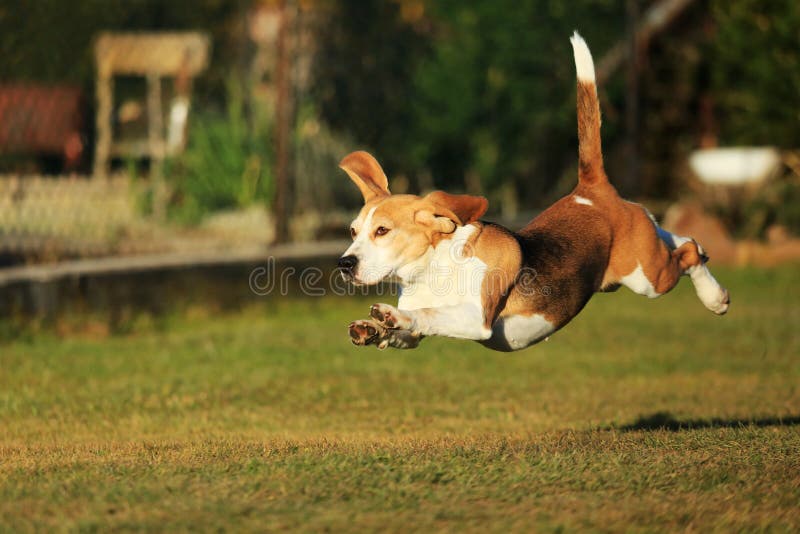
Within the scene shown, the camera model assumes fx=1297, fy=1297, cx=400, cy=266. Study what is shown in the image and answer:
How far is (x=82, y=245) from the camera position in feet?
44.4

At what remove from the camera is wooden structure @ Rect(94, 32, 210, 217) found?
47.2 ft

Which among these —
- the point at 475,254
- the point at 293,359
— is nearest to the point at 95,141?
the point at 293,359

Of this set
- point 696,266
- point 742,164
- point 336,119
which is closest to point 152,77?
point 336,119

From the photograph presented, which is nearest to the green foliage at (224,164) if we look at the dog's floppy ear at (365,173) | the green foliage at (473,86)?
the green foliage at (473,86)

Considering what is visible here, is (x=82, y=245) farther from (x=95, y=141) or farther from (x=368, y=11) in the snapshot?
(x=368, y=11)

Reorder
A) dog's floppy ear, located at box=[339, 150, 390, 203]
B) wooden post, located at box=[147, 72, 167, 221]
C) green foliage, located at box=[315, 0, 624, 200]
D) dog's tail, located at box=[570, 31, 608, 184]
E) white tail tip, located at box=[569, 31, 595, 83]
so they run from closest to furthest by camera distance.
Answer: dog's floppy ear, located at box=[339, 150, 390, 203]
dog's tail, located at box=[570, 31, 608, 184]
white tail tip, located at box=[569, 31, 595, 83]
wooden post, located at box=[147, 72, 167, 221]
green foliage, located at box=[315, 0, 624, 200]

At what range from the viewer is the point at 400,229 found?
6684 mm

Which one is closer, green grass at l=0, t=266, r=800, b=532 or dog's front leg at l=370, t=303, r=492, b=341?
green grass at l=0, t=266, r=800, b=532

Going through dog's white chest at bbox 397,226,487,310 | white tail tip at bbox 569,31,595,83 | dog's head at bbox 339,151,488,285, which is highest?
white tail tip at bbox 569,31,595,83

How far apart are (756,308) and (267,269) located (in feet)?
19.0

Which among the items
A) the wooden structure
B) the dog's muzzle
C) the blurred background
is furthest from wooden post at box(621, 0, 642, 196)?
the dog's muzzle

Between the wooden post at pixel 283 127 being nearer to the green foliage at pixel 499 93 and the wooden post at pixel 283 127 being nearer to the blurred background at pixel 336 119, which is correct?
the blurred background at pixel 336 119

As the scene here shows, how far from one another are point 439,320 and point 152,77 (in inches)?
371

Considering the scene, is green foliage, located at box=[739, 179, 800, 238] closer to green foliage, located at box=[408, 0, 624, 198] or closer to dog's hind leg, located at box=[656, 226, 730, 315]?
green foliage, located at box=[408, 0, 624, 198]
